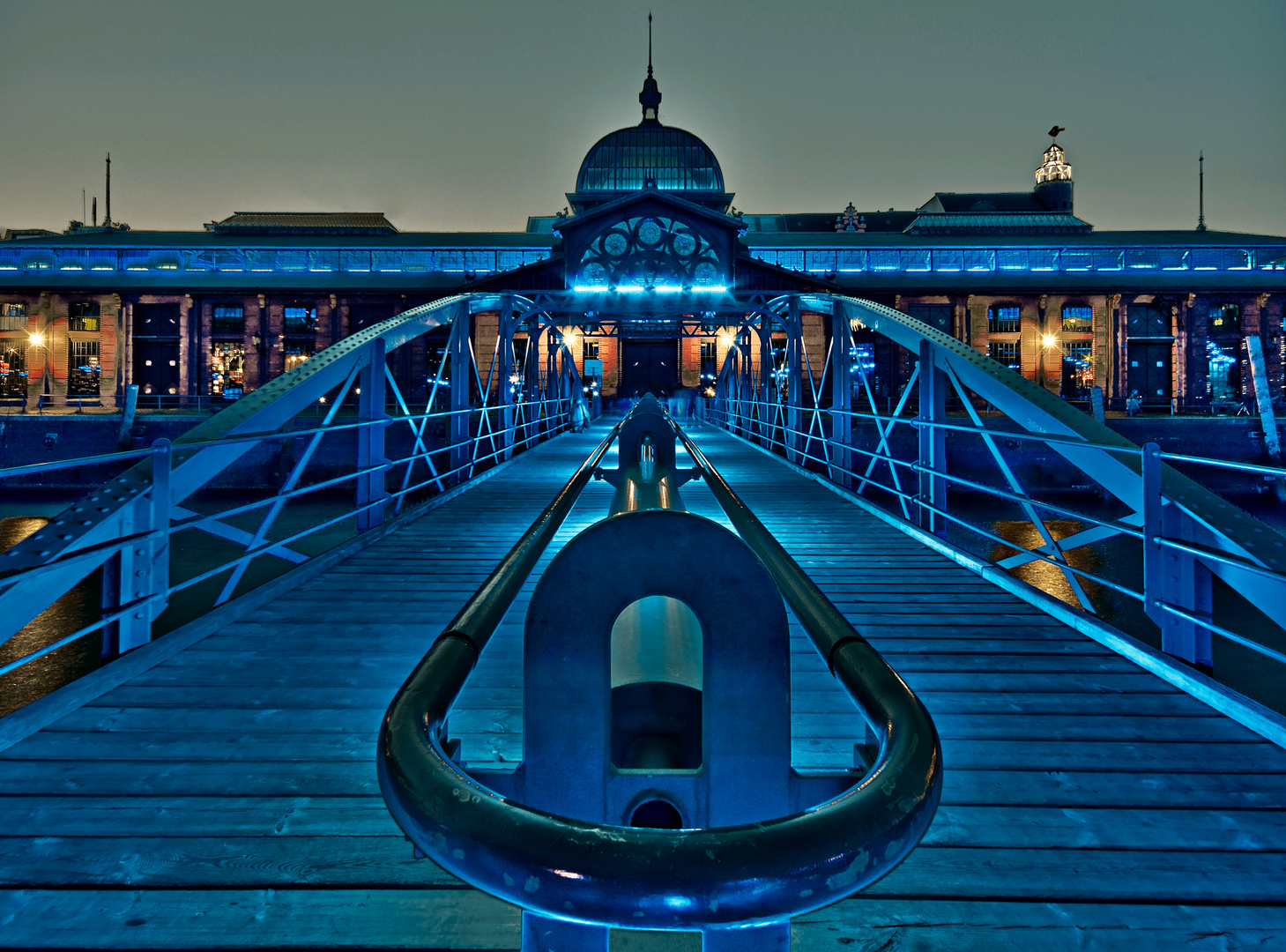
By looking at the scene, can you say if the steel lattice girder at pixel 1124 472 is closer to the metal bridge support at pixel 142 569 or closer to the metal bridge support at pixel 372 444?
the metal bridge support at pixel 142 569

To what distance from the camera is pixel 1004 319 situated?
32.3 m

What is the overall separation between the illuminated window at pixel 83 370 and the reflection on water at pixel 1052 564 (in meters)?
36.3

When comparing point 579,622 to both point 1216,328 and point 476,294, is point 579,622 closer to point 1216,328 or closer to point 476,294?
point 476,294

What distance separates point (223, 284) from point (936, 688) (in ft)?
115

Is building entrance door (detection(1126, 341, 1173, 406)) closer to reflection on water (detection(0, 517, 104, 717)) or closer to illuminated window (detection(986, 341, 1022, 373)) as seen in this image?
illuminated window (detection(986, 341, 1022, 373))

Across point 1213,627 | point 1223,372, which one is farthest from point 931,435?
point 1223,372

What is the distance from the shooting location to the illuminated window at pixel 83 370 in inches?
1292

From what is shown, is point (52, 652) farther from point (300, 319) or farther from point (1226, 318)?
point (1226, 318)

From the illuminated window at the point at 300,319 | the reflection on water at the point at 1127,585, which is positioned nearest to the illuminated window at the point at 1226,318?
the reflection on water at the point at 1127,585

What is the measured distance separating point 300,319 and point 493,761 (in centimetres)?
3440

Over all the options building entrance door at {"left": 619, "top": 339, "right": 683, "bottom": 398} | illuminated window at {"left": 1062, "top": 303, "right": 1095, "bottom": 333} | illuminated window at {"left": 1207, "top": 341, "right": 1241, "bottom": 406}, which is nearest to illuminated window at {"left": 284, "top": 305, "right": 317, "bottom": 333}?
building entrance door at {"left": 619, "top": 339, "right": 683, "bottom": 398}

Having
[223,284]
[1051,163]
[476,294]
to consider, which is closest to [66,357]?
[223,284]

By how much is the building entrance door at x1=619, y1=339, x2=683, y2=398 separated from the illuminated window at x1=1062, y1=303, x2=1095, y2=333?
55.6 feet

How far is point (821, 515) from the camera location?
308 inches
